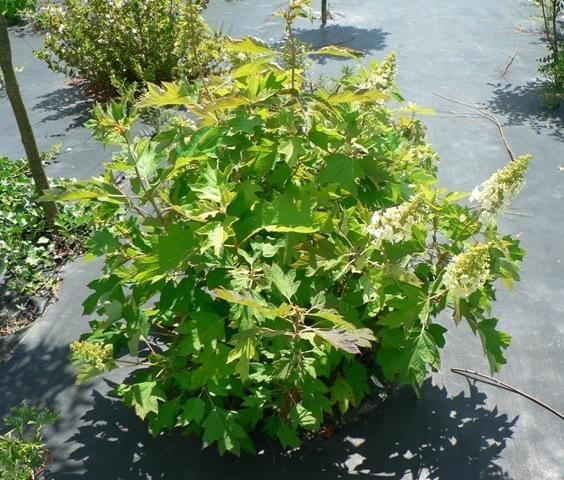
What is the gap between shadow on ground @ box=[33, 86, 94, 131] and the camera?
4945 mm

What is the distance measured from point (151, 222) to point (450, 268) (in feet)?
2.93

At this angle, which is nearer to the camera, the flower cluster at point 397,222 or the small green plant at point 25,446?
the flower cluster at point 397,222

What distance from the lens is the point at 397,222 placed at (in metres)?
1.53

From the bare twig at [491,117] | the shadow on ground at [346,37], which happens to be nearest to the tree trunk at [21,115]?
the bare twig at [491,117]

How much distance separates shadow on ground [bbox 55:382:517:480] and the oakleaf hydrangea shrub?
213 mm

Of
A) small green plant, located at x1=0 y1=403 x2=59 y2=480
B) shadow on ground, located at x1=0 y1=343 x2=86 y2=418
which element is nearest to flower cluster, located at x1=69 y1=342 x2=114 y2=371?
small green plant, located at x1=0 y1=403 x2=59 y2=480

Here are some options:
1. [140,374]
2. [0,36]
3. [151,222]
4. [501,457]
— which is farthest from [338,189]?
[0,36]

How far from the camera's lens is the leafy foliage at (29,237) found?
3055 millimetres

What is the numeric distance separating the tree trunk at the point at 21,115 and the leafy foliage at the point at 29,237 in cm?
10

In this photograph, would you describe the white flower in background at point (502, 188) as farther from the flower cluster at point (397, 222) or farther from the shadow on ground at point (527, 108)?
the shadow on ground at point (527, 108)

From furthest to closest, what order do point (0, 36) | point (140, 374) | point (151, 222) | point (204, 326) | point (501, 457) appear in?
point (0, 36), point (501, 457), point (140, 374), point (151, 222), point (204, 326)

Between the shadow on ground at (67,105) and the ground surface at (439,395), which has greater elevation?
the shadow on ground at (67,105)

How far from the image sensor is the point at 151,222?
69.1 inches

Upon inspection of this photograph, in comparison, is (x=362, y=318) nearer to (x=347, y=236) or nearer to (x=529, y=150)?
(x=347, y=236)
